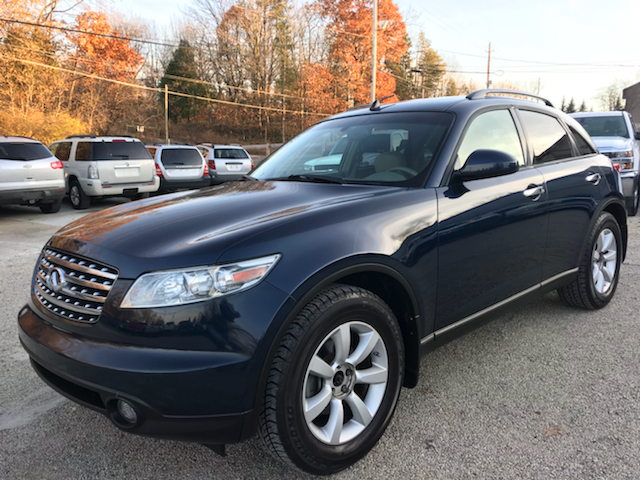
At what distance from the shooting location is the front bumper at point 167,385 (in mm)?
1750

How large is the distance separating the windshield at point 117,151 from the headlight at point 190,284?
36.4 feet

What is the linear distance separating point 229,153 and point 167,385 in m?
16.0

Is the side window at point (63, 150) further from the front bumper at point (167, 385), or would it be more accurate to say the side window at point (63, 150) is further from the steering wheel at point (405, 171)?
the front bumper at point (167, 385)

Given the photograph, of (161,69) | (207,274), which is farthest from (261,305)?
(161,69)

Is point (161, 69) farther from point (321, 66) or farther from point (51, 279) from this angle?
point (51, 279)

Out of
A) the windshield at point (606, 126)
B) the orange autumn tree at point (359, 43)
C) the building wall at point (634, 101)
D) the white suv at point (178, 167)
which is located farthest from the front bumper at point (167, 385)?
the building wall at point (634, 101)

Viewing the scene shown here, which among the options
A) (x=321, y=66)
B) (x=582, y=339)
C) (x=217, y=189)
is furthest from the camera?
(x=321, y=66)

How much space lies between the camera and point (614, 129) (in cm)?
952

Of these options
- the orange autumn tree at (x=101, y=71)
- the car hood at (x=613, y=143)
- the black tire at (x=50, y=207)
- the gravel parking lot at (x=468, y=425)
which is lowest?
the gravel parking lot at (x=468, y=425)

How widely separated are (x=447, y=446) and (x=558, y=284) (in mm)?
1804

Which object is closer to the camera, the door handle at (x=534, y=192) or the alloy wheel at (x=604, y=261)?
the door handle at (x=534, y=192)

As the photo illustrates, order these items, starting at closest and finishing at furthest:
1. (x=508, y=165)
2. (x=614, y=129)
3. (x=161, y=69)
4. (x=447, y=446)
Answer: (x=447, y=446) < (x=508, y=165) < (x=614, y=129) < (x=161, y=69)

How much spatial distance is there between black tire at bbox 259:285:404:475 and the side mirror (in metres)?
0.93

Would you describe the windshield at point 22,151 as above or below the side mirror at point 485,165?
above
